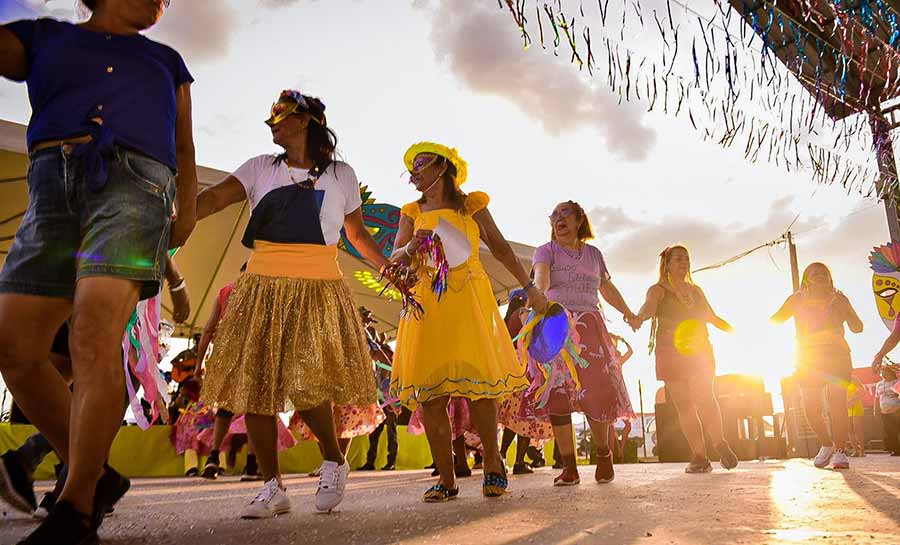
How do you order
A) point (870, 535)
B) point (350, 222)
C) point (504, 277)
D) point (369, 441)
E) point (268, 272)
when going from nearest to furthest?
point (870, 535), point (268, 272), point (350, 222), point (369, 441), point (504, 277)

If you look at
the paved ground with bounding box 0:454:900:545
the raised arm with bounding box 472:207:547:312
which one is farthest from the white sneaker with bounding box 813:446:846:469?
the raised arm with bounding box 472:207:547:312

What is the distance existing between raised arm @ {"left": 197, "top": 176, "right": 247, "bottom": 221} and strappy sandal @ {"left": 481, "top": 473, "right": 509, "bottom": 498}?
1.70 meters

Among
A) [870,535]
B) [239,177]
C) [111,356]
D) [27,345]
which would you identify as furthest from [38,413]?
[870,535]

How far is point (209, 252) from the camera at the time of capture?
10516 mm

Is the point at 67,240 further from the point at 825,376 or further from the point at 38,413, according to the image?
the point at 825,376

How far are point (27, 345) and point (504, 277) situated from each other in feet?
33.2

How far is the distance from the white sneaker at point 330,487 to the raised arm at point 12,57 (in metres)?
1.65

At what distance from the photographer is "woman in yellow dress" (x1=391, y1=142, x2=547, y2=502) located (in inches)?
133

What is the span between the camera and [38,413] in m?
2.04

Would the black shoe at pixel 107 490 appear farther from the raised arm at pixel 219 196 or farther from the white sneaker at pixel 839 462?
the white sneaker at pixel 839 462

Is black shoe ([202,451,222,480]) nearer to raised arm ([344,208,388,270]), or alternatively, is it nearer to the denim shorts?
raised arm ([344,208,388,270])

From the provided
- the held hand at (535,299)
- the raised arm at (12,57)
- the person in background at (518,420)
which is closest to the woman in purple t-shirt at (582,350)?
the person in background at (518,420)

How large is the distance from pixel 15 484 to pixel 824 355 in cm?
557

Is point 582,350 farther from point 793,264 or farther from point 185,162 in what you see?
point 793,264
